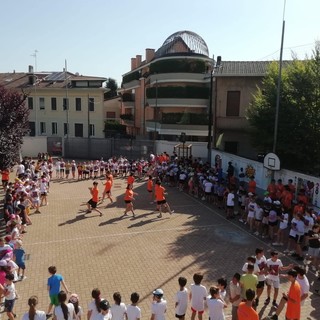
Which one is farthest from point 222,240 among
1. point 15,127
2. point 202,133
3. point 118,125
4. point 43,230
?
point 118,125

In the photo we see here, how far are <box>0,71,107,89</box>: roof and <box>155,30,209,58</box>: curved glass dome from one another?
31.2ft

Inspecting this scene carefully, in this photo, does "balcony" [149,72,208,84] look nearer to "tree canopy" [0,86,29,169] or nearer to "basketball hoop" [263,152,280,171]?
"tree canopy" [0,86,29,169]

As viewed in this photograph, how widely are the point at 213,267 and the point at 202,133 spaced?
25880 millimetres

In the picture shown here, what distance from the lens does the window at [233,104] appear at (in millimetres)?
29906

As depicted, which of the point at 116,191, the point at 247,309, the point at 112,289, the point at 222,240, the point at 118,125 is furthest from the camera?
the point at 118,125

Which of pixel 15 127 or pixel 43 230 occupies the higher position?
pixel 15 127

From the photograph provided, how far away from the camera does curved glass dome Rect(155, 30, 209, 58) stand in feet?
131

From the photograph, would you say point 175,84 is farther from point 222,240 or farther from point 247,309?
point 247,309

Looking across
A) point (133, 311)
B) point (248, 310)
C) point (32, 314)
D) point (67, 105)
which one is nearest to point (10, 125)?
point (32, 314)

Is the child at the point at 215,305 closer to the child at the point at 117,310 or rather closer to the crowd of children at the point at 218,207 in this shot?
the crowd of children at the point at 218,207

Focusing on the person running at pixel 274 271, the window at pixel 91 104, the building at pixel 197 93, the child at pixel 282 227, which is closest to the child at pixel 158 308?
the person running at pixel 274 271

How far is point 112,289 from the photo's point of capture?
10148 mm

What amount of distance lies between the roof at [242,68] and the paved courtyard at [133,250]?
14284mm

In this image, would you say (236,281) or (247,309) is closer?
(247,309)
